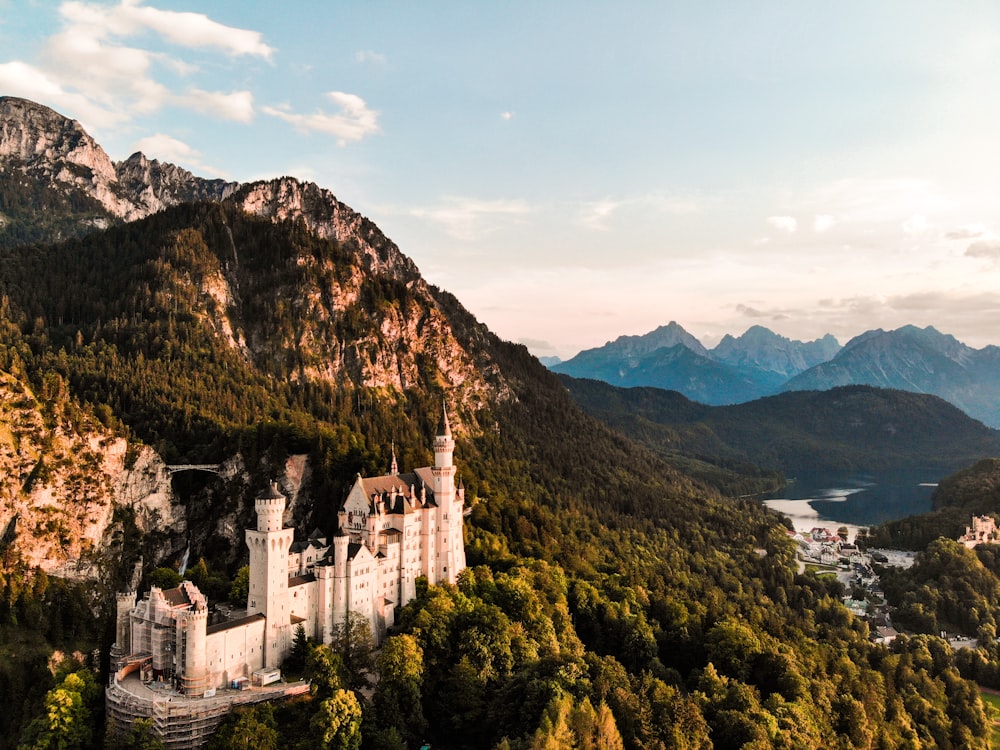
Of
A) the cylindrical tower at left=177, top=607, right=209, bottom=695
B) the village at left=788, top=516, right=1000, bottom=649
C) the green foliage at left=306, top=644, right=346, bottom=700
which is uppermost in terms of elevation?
the cylindrical tower at left=177, top=607, right=209, bottom=695

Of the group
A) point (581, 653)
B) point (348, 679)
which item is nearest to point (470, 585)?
point (581, 653)

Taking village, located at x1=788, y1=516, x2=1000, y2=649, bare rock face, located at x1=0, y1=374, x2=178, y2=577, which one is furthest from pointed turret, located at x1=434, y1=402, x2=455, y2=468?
village, located at x1=788, y1=516, x2=1000, y2=649

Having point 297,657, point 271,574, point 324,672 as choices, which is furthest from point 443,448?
point 324,672

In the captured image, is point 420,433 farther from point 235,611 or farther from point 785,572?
point 235,611

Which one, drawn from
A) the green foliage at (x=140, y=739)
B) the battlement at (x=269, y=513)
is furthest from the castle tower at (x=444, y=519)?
the green foliage at (x=140, y=739)

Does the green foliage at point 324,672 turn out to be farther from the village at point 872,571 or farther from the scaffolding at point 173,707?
the village at point 872,571

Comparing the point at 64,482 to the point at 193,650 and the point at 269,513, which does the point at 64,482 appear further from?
the point at 193,650

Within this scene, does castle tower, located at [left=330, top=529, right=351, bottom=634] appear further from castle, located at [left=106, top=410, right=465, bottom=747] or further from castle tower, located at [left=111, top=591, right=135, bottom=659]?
castle tower, located at [left=111, top=591, right=135, bottom=659]
